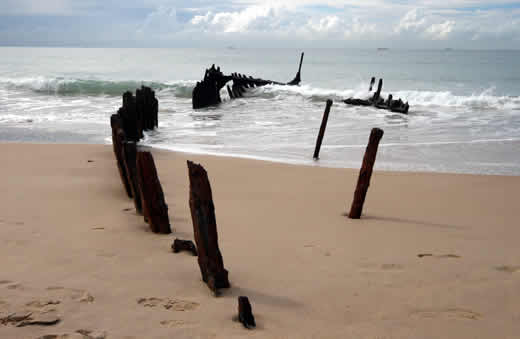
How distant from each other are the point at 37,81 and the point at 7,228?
2578 centimetres

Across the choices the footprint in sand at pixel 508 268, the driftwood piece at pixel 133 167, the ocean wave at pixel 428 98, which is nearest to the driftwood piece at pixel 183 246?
the driftwood piece at pixel 133 167

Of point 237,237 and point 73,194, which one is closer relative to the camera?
point 237,237

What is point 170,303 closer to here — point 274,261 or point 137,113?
point 274,261

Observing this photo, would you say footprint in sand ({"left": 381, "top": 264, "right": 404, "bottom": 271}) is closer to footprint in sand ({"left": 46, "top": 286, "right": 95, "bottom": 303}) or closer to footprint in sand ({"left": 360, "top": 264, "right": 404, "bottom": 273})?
footprint in sand ({"left": 360, "top": 264, "right": 404, "bottom": 273})

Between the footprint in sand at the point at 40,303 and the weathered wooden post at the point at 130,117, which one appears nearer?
the footprint in sand at the point at 40,303

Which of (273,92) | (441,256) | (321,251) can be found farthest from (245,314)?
(273,92)

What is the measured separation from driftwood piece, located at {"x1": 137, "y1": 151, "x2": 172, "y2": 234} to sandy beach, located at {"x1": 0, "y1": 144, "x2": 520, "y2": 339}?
0.45ft

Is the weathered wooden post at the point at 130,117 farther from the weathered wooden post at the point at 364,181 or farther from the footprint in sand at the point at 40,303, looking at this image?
the footprint in sand at the point at 40,303

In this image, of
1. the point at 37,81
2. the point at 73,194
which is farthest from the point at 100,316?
the point at 37,81

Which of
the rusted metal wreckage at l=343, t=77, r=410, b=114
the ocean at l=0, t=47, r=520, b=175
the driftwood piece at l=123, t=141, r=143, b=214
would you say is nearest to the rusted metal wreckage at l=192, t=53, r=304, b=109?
the ocean at l=0, t=47, r=520, b=175

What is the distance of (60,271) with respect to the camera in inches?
150

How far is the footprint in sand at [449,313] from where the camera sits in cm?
332

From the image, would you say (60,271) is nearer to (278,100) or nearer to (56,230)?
(56,230)

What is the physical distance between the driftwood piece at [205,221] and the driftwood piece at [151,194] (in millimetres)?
1312
